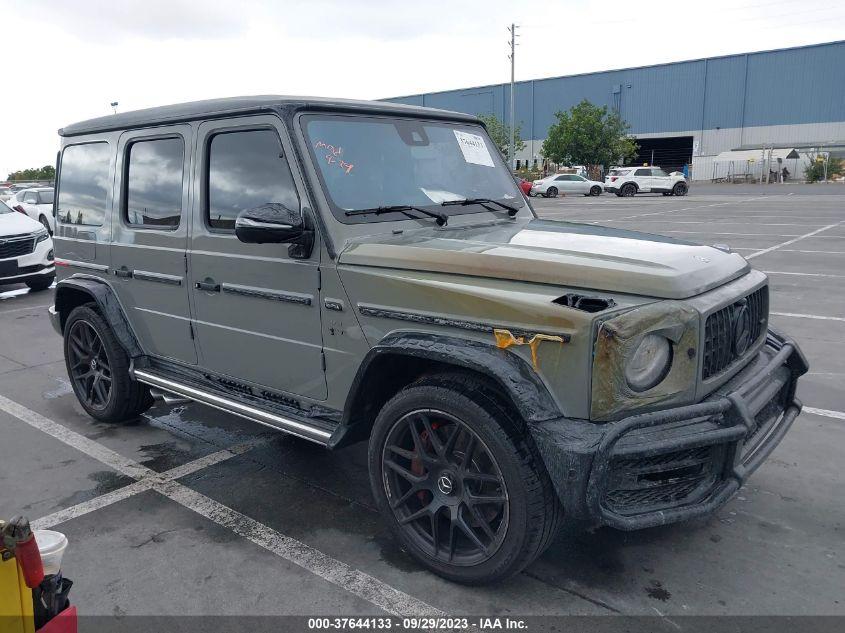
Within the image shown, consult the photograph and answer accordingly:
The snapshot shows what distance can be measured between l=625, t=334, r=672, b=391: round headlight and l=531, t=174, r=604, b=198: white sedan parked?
39.0 meters

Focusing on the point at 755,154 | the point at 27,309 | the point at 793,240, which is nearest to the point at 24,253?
the point at 27,309

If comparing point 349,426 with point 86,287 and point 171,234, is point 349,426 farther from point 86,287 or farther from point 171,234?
point 86,287

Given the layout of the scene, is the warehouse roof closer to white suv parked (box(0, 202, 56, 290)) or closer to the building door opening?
the building door opening

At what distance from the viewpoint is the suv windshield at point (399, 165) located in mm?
Result: 3471

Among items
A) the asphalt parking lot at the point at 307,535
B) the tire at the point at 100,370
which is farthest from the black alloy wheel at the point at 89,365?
the asphalt parking lot at the point at 307,535

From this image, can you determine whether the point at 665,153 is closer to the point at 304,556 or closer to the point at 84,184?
the point at 84,184

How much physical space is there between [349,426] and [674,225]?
58.6ft

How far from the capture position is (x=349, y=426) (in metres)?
3.27

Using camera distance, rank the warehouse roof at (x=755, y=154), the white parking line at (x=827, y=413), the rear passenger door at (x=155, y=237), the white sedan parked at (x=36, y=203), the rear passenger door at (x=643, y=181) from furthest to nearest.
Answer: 1. the warehouse roof at (x=755, y=154)
2. the rear passenger door at (x=643, y=181)
3. the white sedan parked at (x=36, y=203)
4. the white parking line at (x=827, y=413)
5. the rear passenger door at (x=155, y=237)

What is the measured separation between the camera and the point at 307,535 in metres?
3.46

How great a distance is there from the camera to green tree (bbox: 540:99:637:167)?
50.4 metres

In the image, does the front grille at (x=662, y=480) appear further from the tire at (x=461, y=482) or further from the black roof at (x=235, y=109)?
the black roof at (x=235, y=109)

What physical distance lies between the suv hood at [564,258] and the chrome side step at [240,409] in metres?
0.85

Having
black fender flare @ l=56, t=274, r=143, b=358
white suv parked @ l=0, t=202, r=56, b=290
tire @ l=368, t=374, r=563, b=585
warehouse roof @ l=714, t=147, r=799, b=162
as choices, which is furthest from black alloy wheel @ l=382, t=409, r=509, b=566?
warehouse roof @ l=714, t=147, r=799, b=162
